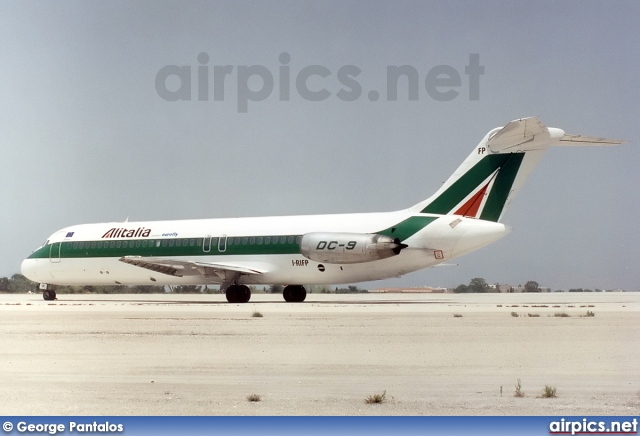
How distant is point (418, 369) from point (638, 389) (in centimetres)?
276

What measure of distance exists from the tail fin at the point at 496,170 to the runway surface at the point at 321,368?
10.3 metres

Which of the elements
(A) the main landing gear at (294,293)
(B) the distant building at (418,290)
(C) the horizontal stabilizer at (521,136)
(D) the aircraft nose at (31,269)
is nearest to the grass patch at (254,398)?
(C) the horizontal stabilizer at (521,136)

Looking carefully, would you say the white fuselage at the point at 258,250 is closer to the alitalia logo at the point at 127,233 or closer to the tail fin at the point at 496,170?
the alitalia logo at the point at 127,233

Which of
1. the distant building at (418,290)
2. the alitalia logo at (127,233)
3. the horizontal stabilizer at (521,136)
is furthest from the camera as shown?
the distant building at (418,290)

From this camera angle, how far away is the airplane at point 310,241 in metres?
29.2

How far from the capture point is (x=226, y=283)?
34.7 metres

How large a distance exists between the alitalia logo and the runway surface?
18.8 m

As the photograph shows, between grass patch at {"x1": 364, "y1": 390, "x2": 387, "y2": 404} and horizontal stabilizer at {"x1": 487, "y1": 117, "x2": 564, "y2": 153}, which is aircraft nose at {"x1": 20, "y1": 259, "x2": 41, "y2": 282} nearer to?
horizontal stabilizer at {"x1": 487, "y1": 117, "x2": 564, "y2": 153}

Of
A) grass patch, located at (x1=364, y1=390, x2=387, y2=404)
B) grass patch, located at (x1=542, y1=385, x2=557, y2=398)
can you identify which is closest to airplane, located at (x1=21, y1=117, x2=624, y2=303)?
grass patch, located at (x1=542, y1=385, x2=557, y2=398)

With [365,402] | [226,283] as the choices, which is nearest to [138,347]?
[365,402]

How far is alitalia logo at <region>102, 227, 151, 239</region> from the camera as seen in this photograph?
37.7 m

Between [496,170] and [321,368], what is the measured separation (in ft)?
63.9

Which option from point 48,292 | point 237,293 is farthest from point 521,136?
point 48,292

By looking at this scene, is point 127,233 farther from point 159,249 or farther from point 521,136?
point 521,136
